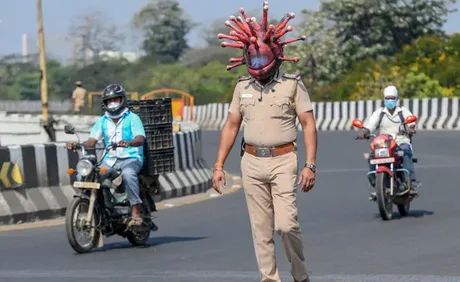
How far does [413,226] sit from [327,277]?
494cm

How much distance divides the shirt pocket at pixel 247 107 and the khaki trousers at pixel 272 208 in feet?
0.96

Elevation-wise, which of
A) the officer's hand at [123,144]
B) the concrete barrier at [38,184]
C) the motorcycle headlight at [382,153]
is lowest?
the concrete barrier at [38,184]

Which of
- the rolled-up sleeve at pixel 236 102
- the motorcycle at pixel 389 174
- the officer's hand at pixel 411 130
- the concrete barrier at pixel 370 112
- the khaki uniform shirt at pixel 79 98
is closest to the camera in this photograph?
the rolled-up sleeve at pixel 236 102

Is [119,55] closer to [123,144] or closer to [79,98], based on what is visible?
[79,98]

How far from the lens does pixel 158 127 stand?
54.0ft

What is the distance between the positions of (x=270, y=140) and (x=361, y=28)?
63089mm

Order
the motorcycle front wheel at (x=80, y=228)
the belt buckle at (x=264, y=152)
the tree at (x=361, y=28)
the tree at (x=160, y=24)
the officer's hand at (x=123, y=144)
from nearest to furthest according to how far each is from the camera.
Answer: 1. the belt buckle at (x=264, y=152)
2. the motorcycle front wheel at (x=80, y=228)
3. the officer's hand at (x=123, y=144)
4. the tree at (x=361, y=28)
5. the tree at (x=160, y=24)

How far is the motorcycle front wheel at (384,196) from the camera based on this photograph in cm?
1728

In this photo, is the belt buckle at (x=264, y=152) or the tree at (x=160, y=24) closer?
the belt buckle at (x=264, y=152)

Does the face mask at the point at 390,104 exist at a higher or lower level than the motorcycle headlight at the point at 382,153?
higher

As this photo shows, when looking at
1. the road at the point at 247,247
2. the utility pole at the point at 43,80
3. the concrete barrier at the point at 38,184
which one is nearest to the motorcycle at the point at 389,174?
the road at the point at 247,247

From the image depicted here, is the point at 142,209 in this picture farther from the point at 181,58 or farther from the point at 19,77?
the point at 181,58

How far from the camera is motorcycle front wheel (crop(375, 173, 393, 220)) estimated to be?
1728 cm

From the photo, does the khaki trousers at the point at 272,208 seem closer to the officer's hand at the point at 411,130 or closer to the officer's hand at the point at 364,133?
the officer's hand at the point at 364,133
